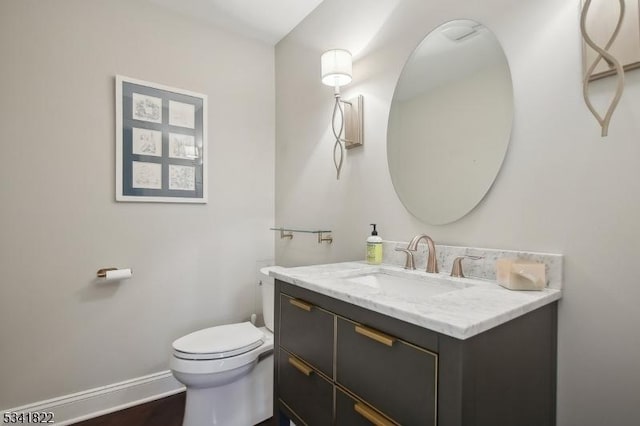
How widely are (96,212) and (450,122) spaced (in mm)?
2036

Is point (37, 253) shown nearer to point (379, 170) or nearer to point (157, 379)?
point (157, 379)

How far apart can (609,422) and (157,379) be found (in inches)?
89.8

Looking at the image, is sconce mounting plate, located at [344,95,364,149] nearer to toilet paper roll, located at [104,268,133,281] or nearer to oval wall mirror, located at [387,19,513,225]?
oval wall mirror, located at [387,19,513,225]

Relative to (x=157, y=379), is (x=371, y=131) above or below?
above

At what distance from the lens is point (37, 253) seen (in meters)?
1.72

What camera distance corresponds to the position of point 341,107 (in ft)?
6.10

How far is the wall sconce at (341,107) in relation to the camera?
1653 mm

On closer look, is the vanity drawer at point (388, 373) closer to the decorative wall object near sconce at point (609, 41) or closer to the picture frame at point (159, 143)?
the decorative wall object near sconce at point (609, 41)

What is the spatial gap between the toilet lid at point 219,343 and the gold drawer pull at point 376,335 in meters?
0.97

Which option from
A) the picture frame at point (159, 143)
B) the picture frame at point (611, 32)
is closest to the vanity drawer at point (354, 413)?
the picture frame at point (611, 32)

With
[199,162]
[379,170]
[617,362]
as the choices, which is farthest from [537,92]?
[199,162]

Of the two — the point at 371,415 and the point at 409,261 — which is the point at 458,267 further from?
the point at 371,415

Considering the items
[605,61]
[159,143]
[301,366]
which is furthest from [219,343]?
[605,61]

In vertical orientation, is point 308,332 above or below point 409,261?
below
